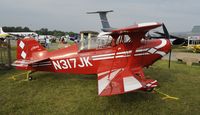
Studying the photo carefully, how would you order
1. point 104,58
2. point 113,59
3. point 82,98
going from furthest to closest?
point 104,58 → point 113,59 → point 82,98

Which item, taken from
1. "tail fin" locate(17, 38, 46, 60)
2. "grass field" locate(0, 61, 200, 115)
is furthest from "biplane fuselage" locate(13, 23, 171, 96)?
"grass field" locate(0, 61, 200, 115)

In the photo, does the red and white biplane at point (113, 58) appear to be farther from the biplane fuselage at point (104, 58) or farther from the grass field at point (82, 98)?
the grass field at point (82, 98)

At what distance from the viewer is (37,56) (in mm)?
8477

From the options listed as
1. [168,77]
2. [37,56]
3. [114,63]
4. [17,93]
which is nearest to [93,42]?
[114,63]

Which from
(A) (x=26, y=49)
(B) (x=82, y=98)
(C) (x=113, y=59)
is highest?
(A) (x=26, y=49)

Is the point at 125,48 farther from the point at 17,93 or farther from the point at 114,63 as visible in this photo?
the point at 17,93

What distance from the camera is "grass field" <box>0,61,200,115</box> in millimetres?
5773

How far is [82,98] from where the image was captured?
6.77 metres

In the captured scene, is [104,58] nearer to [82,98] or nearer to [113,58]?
[113,58]

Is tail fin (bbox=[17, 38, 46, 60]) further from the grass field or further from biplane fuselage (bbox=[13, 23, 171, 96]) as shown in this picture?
the grass field

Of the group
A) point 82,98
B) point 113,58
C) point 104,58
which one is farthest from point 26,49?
point 113,58

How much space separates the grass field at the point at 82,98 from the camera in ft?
18.9

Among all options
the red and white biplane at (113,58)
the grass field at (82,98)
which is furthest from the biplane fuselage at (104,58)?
the grass field at (82,98)

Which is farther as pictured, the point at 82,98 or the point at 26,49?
the point at 26,49
